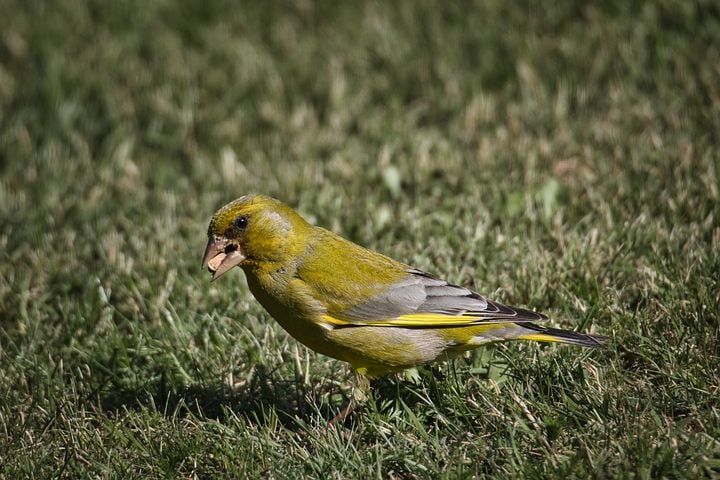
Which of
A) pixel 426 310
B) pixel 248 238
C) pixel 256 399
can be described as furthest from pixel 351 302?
pixel 256 399

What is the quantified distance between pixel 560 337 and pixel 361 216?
2.23 meters

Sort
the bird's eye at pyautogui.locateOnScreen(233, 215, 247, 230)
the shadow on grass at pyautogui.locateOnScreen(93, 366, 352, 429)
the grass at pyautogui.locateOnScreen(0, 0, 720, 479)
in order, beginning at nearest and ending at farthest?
the grass at pyautogui.locateOnScreen(0, 0, 720, 479) < the bird's eye at pyautogui.locateOnScreen(233, 215, 247, 230) < the shadow on grass at pyautogui.locateOnScreen(93, 366, 352, 429)

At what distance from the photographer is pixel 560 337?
410 centimetres

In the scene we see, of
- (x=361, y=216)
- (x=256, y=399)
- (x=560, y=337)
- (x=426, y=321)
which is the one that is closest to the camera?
(x=560, y=337)

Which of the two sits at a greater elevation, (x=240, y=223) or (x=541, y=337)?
(x=240, y=223)

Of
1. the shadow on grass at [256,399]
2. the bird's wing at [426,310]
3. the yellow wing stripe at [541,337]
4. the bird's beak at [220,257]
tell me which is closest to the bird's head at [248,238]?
the bird's beak at [220,257]

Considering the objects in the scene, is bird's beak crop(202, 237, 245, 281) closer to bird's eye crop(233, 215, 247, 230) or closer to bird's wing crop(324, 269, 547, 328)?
bird's eye crop(233, 215, 247, 230)

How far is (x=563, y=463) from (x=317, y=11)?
6078 millimetres

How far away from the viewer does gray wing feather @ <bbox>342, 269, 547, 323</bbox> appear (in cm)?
423

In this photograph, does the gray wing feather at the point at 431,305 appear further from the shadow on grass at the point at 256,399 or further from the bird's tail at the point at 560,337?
the shadow on grass at the point at 256,399

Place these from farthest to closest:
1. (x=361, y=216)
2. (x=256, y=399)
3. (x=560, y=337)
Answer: (x=361, y=216) < (x=256, y=399) < (x=560, y=337)

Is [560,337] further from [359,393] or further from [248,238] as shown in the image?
[248,238]

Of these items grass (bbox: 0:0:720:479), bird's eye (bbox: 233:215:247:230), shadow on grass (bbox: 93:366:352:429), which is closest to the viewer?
grass (bbox: 0:0:720:479)

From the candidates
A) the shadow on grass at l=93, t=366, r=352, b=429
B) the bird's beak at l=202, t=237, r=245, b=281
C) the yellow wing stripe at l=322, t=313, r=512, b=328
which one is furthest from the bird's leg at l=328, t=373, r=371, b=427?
the bird's beak at l=202, t=237, r=245, b=281
